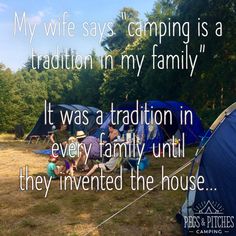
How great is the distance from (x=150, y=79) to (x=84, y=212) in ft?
60.5

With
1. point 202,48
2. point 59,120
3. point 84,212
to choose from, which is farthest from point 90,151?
point 202,48

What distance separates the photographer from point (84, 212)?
641 cm

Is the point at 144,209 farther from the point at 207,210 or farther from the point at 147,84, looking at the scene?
the point at 147,84

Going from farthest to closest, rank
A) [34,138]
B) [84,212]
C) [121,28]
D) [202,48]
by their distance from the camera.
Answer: [121,28] < [202,48] < [34,138] < [84,212]

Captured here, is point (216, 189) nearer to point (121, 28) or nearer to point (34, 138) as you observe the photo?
point (34, 138)

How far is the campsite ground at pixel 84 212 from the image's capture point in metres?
5.61

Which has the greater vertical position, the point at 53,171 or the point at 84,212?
the point at 53,171

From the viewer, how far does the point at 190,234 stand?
17.4ft

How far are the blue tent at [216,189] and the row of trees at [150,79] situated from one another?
47.2 feet

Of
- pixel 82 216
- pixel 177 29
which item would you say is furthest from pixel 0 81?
pixel 82 216

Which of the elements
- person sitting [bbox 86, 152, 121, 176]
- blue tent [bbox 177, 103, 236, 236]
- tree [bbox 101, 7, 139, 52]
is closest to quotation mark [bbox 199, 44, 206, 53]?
person sitting [bbox 86, 152, 121, 176]

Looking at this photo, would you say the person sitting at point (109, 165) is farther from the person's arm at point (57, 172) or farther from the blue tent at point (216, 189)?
the blue tent at point (216, 189)

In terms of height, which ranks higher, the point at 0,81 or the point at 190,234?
the point at 0,81

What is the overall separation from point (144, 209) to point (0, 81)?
30187 millimetres
